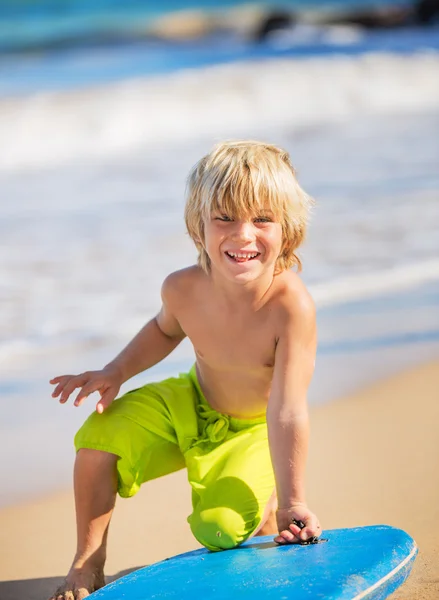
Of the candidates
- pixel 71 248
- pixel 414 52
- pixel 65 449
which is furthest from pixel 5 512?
pixel 414 52

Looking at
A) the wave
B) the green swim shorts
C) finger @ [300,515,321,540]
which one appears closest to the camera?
finger @ [300,515,321,540]

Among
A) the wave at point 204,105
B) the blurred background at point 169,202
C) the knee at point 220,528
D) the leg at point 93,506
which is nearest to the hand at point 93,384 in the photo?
the leg at point 93,506

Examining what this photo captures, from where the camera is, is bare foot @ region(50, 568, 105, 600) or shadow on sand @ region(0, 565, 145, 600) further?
shadow on sand @ region(0, 565, 145, 600)

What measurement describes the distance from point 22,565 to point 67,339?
65.4 inches

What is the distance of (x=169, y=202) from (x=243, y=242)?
427 centimetres

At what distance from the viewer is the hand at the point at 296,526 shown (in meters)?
2.38

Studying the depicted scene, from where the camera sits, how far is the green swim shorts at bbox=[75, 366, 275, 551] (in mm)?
2477

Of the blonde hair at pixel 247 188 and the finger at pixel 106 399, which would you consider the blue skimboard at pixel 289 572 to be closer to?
the finger at pixel 106 399

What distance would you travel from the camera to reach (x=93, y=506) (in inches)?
99.9

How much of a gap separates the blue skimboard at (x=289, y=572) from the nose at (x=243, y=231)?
733 millimetres

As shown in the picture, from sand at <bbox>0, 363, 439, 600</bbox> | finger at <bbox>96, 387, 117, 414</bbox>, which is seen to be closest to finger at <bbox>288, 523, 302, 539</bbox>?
sand at <bbox>0, 363, 439, 600</bbox>

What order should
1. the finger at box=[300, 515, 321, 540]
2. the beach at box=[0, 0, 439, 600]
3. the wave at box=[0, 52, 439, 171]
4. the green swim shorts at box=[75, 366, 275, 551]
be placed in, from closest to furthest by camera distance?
the finger at box=[300, 515, 321, 540] < the green swim shorts at box=[75, 366, 275, 551] < the beach at box=[0, 0, 439, 600] < the wave at box=[0, 52, 439, 171]

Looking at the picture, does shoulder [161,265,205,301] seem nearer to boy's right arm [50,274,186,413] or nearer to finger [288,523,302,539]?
boy's right arm [50,274,186,413]

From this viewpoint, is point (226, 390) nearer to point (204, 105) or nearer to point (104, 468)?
point (104, 468)
